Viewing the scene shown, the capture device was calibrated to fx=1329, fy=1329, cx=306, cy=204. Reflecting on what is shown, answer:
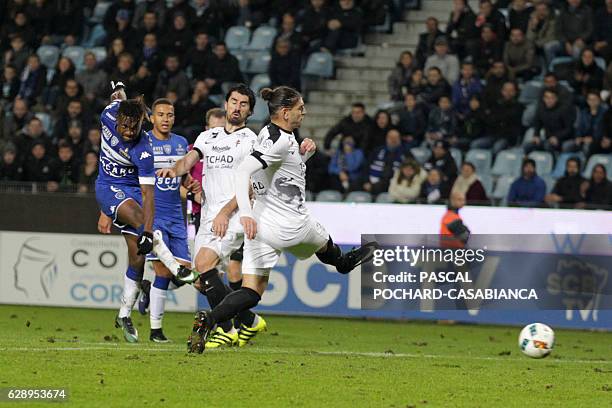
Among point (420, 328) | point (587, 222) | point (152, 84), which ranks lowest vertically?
point (420, 328)

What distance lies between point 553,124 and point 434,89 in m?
2.10

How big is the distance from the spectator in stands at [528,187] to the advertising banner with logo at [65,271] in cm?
482

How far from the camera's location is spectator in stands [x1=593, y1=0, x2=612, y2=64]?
21.4m

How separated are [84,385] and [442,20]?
1610 centimetres

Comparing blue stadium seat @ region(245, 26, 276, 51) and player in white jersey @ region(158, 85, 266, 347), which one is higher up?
blue stadium seat @ region(245, 26, 276, 51)

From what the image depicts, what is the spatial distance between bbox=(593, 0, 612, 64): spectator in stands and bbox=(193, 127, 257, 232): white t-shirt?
1012 centimetres

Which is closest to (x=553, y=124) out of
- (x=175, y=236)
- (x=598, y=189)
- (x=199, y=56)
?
(x=598, y=189)

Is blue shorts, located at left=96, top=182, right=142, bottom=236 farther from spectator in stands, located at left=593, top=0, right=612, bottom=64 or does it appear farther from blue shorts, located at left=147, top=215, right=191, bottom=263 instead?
spectator in stands, located at left=593, top=0, right=612, bottom=64

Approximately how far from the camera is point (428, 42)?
2255 centimetres

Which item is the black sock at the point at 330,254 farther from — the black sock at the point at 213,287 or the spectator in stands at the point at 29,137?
the spectator in stands at the point at 29,137

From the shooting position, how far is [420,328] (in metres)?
17.1

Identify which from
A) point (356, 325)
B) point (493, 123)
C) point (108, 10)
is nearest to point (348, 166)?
point (493, 123)

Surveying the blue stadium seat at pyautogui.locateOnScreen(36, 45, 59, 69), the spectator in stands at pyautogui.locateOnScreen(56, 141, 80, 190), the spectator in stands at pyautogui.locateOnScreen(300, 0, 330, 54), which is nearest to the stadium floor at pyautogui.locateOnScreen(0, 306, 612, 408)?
the spectator in stands at pyautogui.locateOnScreen(56, 141, 80, 190)

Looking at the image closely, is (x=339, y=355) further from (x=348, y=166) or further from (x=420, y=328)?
(x=348, y=166)
